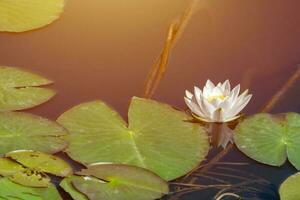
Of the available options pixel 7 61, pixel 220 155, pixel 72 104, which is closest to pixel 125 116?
pixel 72 104

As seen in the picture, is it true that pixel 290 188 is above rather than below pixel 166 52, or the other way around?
below

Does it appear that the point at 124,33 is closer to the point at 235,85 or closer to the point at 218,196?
the point at 235,85

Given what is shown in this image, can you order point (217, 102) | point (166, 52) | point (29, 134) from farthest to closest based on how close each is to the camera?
point (166, 52) → point (217, 102) → point (29, 134)

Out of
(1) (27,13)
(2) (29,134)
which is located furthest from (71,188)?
(1) (27,13)

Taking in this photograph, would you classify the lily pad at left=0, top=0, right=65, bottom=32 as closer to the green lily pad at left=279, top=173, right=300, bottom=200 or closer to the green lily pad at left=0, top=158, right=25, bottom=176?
the green lily pad at left=0, top=158, right=25, bottom=176

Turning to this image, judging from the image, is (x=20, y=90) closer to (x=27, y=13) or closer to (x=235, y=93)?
(x=27, y=13)

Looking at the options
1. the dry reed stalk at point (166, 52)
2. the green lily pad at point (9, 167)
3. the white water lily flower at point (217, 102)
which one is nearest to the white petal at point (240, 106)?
the white water lily flower at point (217, 102)
